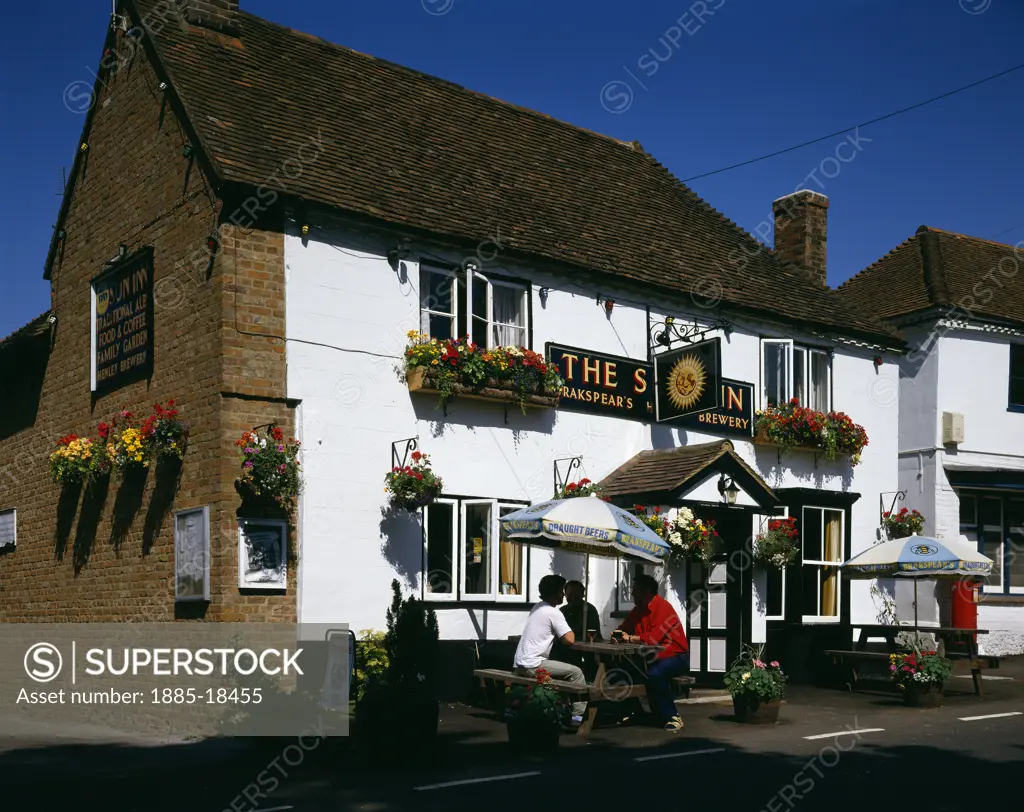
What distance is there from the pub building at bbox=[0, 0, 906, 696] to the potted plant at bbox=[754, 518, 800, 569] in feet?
0.65

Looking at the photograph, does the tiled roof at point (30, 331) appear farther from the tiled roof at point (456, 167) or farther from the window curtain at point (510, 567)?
the window curtain at point (510, 567)

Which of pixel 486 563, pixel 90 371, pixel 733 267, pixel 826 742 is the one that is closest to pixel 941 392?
pixel 733 267

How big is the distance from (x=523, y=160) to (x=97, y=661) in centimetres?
1001

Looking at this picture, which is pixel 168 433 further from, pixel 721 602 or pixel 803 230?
pixel 803 230

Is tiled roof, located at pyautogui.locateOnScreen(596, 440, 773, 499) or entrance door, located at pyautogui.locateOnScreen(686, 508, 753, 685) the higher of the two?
tiled roof, located at pyautogui.locateOnScreen(596, 440, 773, 499)

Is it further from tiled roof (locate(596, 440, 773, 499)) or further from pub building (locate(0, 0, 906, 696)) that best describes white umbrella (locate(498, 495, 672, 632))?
tiled roof (locate(596, 440, 773, 499))

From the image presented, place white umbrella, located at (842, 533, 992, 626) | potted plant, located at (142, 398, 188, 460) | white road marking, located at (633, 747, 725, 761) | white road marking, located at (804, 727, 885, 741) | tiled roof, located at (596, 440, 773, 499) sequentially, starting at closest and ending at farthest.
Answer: white road marking, located at (633, 747, 725, 761) → white road marking, located at (804, 727, 885, 741) → potted plant, located at (142, 398, 188, 460) → tiled roof, located at (596, 440, 773, 499) → white umbrella, located at (842, 533, 992, 626)

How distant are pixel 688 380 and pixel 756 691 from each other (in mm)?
5578

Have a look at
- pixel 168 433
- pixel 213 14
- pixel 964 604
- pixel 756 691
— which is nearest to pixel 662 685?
pixel 756 691

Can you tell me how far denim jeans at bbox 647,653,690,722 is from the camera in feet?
43.2

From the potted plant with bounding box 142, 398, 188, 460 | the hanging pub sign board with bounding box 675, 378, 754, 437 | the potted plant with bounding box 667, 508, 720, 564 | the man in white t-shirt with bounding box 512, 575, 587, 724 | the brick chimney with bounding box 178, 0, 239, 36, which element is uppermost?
the brick chimney with bounding box 178, 0, 239, 36

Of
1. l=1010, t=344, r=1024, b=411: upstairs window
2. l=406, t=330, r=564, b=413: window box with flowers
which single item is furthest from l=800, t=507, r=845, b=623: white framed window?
l=1010, t=344, r=1024, b=411: upstairs window

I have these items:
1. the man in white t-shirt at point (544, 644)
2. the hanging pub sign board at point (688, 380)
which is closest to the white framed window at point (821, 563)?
the hanging pub sign board at point (688, 380)

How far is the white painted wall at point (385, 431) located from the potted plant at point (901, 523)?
508 centimetres
